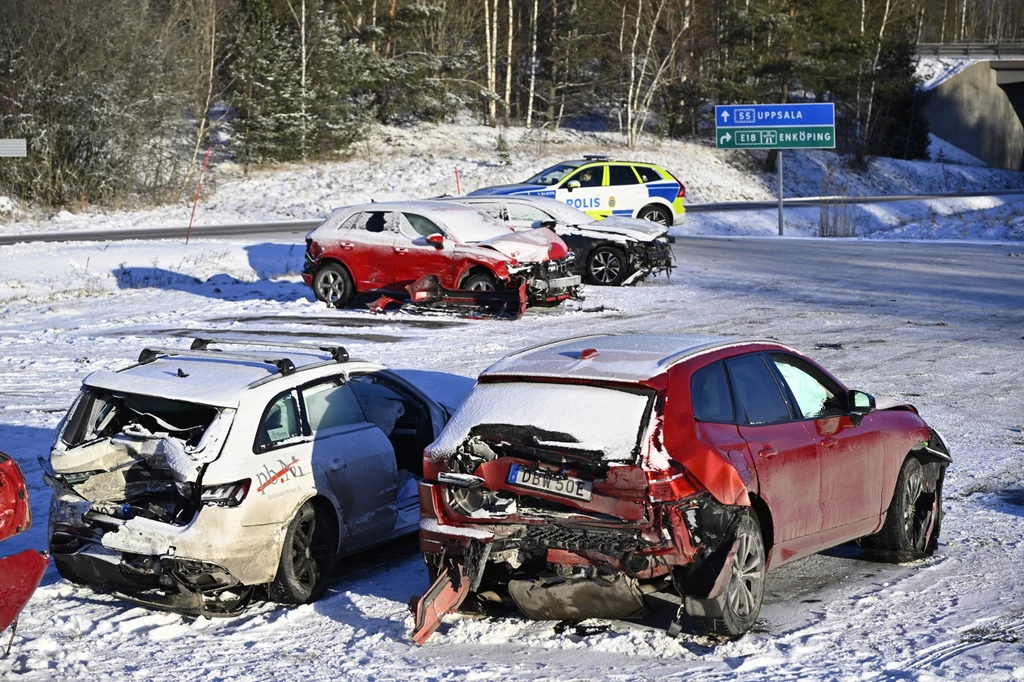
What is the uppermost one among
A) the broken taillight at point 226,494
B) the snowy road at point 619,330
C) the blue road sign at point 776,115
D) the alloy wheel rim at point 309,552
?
the blue road sign at point 776,115

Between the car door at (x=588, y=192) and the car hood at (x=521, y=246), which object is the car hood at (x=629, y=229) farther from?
the car door at (x=588, y=192)

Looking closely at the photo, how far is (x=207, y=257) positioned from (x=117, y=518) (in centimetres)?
1975

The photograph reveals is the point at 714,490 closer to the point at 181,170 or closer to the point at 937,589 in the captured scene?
the point at 937,589

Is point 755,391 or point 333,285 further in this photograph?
point 333,285

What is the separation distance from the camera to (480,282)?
765 inches

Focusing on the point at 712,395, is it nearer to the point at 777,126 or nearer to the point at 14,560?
the point at 14,560

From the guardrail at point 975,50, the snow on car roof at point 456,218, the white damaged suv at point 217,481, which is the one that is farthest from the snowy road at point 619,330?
the guardrail at point 975,50

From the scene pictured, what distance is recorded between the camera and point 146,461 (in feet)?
23.3

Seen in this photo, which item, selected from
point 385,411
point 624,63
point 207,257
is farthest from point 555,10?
point 385,411

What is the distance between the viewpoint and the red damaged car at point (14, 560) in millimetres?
5676

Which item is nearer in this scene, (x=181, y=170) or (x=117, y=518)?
(x=117, y=518)

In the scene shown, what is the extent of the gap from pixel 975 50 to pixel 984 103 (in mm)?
3764

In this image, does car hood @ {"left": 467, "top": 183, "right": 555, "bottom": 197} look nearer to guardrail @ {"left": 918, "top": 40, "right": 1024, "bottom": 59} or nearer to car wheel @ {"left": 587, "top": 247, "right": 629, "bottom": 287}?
car wheel @ {"left": 587, "top": 247, "right": 629, "bottom": 287}

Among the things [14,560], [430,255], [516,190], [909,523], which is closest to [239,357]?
[14,560]
